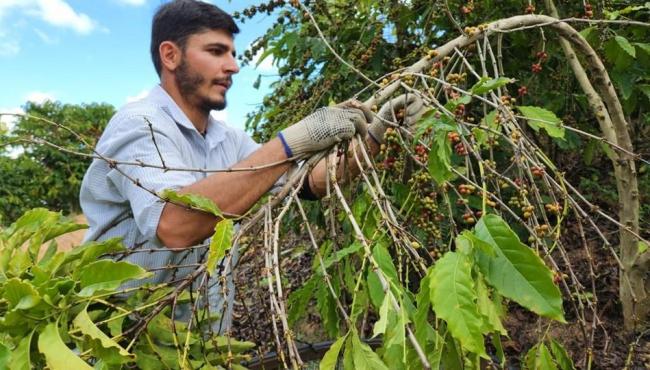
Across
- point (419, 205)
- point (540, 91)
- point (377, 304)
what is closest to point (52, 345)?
point (377, 304)

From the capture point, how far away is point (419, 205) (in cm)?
163

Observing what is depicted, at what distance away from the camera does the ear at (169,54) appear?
2355 millimetres

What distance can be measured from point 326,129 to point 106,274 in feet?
2.78

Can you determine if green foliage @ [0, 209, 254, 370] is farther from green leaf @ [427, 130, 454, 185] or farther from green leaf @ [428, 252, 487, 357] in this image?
green leaf @ [427, 130, 454, 185]

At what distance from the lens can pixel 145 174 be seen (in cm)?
171

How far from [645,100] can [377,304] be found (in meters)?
2.33

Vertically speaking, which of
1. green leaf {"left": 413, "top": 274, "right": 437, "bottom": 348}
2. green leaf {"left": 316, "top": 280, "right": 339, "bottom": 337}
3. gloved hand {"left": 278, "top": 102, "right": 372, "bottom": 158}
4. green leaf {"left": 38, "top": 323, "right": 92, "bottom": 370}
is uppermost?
gloved hand {"left": 278, "top": 102, "right": 372, "bottom": 158}

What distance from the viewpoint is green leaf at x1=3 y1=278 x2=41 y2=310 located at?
0.79 m

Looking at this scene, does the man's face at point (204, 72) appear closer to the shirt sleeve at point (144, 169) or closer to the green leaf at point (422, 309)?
the shirt sleeve at point (144, 169)

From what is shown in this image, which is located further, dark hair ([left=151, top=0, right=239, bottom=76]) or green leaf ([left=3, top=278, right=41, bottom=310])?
dark hair ([left=151, top=0, right=239, bottom=76])

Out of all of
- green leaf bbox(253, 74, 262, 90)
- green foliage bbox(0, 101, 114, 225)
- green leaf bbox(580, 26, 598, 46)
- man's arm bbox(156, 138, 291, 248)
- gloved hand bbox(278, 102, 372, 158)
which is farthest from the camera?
green foliage bbox(0, 101, 114, 225)

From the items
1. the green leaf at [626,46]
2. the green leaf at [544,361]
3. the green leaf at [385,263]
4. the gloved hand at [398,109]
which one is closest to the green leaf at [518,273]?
the green leaf at [385,263]

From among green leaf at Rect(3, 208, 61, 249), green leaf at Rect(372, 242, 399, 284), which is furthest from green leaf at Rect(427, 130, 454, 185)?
green leaf at Rect(3, 208, 61, 249)

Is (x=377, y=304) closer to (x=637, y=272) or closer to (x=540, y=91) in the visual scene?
(x=637, y=272)
